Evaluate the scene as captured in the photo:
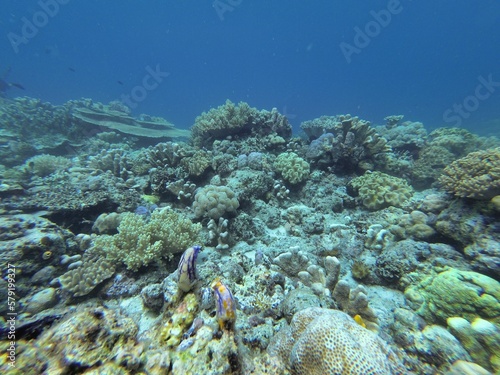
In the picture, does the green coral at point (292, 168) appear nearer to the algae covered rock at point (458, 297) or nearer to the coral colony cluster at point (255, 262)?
the coral colony cluster at point (255, 262)

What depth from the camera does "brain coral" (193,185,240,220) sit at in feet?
18.2

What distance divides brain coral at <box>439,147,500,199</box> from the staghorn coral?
20.3 feet

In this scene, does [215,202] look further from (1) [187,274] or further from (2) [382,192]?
(2) [382,192]

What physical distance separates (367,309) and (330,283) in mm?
642

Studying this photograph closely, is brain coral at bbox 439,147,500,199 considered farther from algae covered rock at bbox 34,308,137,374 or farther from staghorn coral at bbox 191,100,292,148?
staghorn coral at bbox 191,100,292,148

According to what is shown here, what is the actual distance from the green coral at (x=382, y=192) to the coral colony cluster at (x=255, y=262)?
0.04 meters

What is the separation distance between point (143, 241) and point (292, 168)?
16.9 ft

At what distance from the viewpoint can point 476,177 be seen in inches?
170

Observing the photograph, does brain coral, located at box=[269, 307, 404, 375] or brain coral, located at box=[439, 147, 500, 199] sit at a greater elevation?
brain coral, located at box=[439, 147, 500, 199]

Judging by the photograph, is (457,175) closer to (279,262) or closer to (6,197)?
(279,262)

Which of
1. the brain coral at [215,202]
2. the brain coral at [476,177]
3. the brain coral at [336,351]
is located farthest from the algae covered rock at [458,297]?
the brain coral at [215,202]

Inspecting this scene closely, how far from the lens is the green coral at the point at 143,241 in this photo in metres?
4.00

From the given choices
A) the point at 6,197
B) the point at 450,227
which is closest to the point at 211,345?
the point at 450,227

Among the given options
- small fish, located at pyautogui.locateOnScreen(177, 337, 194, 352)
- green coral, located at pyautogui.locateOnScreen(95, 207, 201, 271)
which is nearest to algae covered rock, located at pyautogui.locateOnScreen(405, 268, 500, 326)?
small fish, located at pyautogui.locateOnScreen(177, 337, 194, 352)
